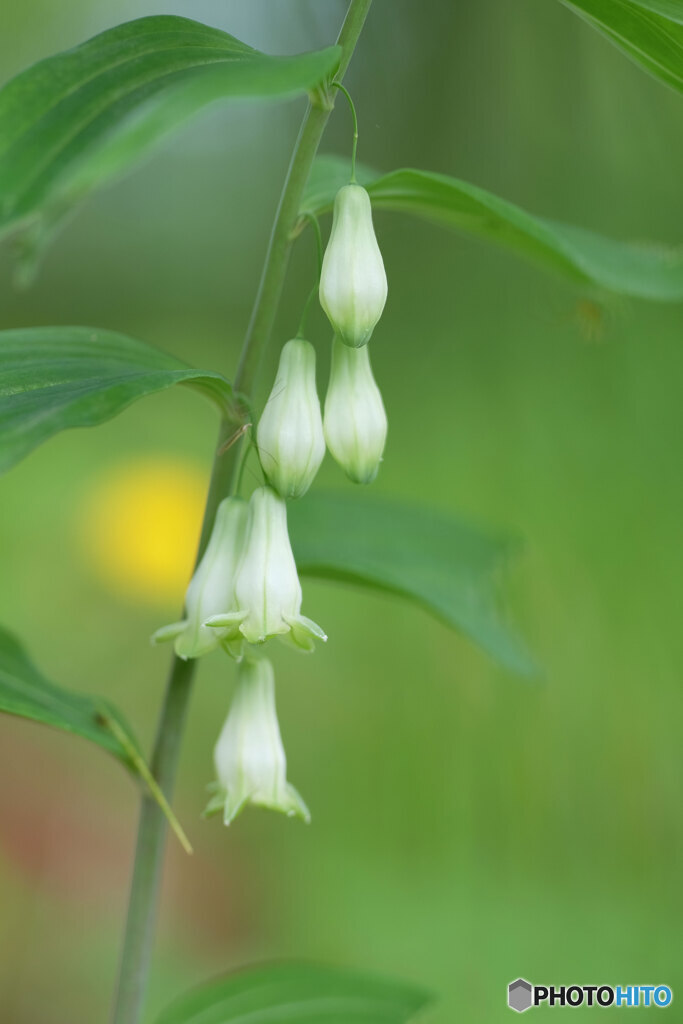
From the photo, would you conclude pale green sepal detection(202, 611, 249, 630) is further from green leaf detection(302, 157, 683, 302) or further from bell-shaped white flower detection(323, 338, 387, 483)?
green leaf detection(302, 157, 683, 302)

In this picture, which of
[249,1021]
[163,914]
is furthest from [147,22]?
[163,914]

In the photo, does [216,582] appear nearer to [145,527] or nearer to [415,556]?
[415,556]

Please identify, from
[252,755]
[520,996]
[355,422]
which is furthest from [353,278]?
[520,996]

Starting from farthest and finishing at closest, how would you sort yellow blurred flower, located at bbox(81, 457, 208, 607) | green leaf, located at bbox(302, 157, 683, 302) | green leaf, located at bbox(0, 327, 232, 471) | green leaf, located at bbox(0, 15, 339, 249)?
1. yellow blurred flower, located at bbox(81, 457, 208, 607)
2. green leaf, located at bbox(302, 157, 683, 302)
3. green leaf, located at bbox(0, 327, 232, 471)
4. green leaf, located at bbox(0, 15, 339, 249)

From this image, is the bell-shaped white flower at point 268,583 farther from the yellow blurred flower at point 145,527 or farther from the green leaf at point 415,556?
the yellow blurred flower at point 145,527

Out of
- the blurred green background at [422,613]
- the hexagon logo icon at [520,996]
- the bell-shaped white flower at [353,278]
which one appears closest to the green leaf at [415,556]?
the bell-shaped white flower at [353,278]

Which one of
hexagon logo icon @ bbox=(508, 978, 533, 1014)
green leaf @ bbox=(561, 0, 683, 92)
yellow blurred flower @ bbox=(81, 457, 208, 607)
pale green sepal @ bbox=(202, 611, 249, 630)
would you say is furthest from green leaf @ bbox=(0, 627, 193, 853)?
yellow blurred flower @ bbox=(81, 457, 208, 607)
